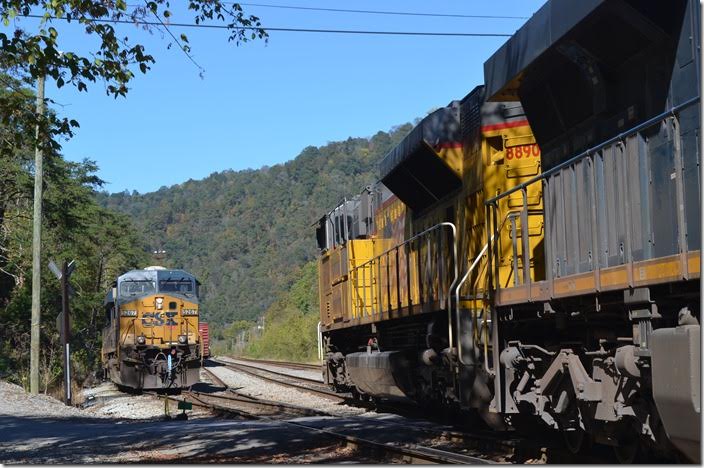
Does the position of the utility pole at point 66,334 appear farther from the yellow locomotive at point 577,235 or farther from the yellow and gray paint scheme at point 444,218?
the yellow locomotive at point 577,235

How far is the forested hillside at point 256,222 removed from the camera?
432 feet

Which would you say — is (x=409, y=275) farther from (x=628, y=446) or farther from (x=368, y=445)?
(x=628, y=446)

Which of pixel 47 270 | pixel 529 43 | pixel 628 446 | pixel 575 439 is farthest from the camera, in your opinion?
pixel 47 270

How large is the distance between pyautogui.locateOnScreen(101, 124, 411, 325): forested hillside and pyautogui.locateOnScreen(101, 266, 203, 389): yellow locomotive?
307 feet

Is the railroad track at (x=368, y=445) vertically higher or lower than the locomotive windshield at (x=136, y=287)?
lower

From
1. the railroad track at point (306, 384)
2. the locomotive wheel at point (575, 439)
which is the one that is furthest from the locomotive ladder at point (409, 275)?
the railroad track at point (306, 384)

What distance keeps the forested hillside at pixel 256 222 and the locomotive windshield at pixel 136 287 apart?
9363 centimetres

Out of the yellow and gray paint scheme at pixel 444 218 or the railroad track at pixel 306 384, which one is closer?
the yellow and gray paint scheme at pixel 444 218

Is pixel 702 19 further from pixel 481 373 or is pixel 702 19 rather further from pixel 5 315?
pixel 5 315

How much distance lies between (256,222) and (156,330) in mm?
134484

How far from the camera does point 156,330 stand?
25438 mm

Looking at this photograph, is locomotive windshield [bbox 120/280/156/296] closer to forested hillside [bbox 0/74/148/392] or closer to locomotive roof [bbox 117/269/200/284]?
locomotive roof [bbox 117/269/200/284]

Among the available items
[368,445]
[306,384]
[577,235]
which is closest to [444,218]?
[368,445]

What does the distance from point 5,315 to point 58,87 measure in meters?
24.0
